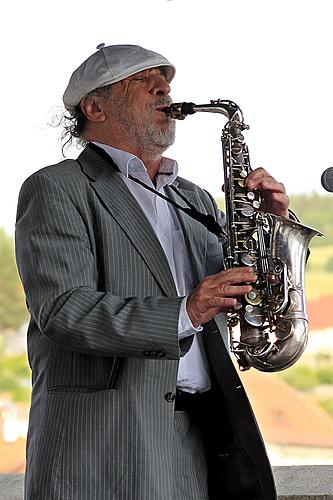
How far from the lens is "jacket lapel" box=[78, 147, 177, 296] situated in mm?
1956

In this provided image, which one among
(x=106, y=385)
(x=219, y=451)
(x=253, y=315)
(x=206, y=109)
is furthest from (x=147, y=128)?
(x=219, y=451)

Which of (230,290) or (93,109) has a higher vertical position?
(93,109)

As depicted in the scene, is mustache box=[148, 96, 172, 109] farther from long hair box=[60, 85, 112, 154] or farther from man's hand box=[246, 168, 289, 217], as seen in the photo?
man's hand box=[246, 168, 289, 217]

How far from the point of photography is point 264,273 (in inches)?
80.0

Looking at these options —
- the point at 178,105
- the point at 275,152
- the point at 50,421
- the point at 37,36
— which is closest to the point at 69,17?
the point at 37,36

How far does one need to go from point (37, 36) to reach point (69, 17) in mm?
300

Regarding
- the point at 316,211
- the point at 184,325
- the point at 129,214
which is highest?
the point at 316,211

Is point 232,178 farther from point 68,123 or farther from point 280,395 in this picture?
point 280,395

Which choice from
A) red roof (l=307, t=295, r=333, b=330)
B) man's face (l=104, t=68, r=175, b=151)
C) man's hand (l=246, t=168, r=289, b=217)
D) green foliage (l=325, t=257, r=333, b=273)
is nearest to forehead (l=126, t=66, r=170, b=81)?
man's face (l=104, t=68, r=175, b=151)

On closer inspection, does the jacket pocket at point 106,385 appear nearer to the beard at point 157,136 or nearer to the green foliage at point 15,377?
the beard at point 157,136

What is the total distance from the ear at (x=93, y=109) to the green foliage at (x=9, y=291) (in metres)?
3.76

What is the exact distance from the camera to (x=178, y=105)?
84.3 inches

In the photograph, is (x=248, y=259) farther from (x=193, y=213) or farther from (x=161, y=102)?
(x=161, y=102)

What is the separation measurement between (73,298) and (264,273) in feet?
1.43
